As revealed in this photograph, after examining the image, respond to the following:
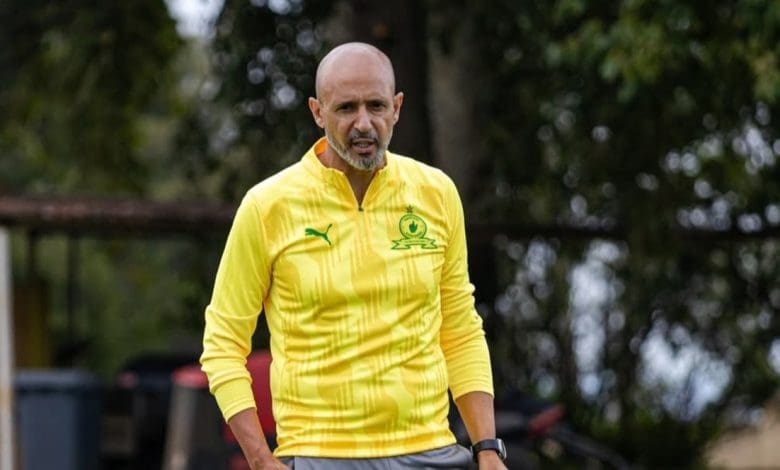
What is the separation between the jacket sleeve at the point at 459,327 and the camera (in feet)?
16.0

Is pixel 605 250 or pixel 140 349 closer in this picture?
pixel 605 250

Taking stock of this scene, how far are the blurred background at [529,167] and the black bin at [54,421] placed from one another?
62 mm

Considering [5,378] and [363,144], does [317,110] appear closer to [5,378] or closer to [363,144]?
[363,144]

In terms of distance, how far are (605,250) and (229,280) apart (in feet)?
48.3

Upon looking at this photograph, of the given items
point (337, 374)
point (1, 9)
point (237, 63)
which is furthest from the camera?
point (1, 9)

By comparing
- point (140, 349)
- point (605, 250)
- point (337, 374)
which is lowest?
point (140, 349)

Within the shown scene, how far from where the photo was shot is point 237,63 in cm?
1394

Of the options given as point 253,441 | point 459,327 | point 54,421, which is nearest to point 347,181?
point 459,327

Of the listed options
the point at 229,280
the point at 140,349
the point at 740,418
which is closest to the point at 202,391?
the point at 740,418

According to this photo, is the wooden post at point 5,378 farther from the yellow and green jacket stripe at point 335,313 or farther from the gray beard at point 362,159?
the gray beard at point 362,159

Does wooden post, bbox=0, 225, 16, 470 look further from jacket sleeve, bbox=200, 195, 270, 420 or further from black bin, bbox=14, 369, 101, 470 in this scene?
jacket sleeve, bbox=200, 195, 270, 420

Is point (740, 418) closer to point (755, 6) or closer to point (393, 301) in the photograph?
point (755, 6)

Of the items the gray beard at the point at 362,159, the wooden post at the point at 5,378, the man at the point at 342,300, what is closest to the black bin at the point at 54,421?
the wooden post at the point at 5,378

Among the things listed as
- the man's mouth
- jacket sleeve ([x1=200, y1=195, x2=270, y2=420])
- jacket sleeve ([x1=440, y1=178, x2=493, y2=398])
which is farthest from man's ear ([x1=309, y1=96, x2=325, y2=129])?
jacket sleeve ([x1=440, y1=178, x2=493, y2=398])
